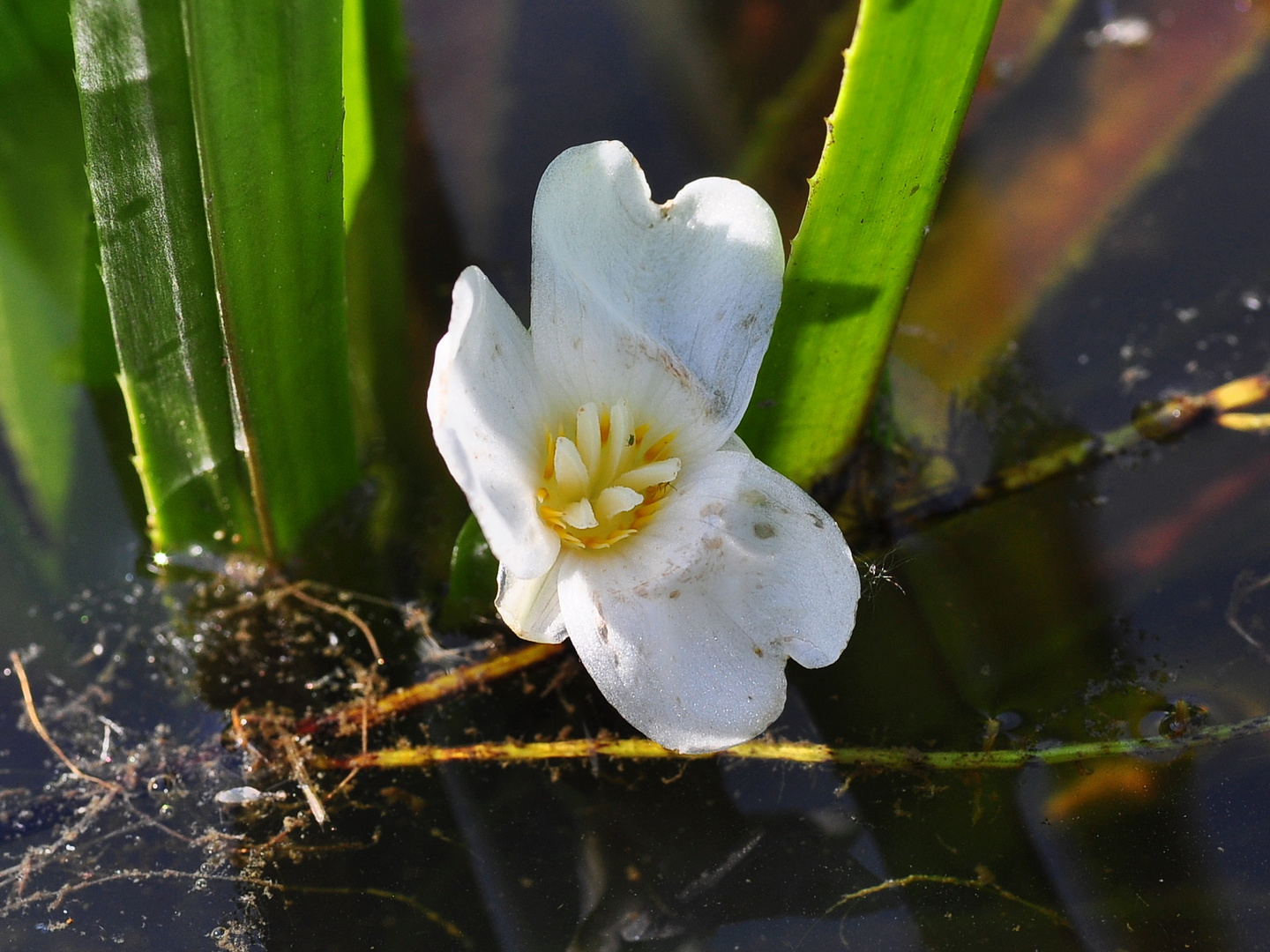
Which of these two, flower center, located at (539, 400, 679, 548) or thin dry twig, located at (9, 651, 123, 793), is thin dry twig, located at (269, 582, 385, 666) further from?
flower center, located at (539, 400, 679, 548)

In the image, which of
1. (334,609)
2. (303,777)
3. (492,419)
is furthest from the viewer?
(334,609)

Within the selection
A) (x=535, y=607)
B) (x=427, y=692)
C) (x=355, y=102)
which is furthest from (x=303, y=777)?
(x=355, y=102)

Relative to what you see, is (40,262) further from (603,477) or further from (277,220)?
(603,477)

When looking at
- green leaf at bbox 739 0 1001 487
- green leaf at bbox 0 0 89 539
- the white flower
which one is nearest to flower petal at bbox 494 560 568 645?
the white flower

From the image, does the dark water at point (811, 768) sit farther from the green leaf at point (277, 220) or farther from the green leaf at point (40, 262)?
the green leaf at point (277, 220)

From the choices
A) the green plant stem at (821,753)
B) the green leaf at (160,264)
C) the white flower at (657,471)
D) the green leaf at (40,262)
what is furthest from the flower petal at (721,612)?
the green leaf at (40,262)

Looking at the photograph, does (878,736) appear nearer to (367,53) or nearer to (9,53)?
(367,53)
